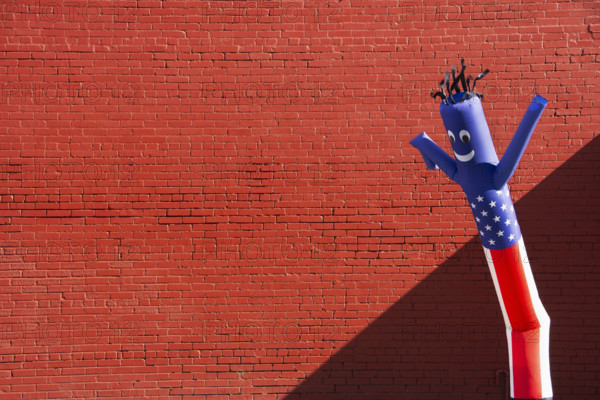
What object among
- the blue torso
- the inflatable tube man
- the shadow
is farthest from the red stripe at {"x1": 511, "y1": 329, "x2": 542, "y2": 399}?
the shadow

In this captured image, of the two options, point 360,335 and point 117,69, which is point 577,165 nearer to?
point 360,335

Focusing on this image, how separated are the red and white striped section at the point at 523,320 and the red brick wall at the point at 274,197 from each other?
1471 mm

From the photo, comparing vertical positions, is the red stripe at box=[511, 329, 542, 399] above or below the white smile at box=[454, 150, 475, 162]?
below

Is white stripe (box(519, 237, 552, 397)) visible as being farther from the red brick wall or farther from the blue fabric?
the red brick wall

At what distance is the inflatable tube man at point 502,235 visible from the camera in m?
3.81

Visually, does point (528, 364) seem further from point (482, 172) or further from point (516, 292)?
point (482, 172)

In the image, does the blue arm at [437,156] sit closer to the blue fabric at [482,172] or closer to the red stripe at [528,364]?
the blue fabric at [482,172]

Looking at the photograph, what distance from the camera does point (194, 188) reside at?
17.8 feet

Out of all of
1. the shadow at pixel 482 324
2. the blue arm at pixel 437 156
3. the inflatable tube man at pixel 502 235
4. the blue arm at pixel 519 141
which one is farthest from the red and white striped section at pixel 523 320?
the shadow at pixel 482 324

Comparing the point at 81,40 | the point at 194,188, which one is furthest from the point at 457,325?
the point at 81,40

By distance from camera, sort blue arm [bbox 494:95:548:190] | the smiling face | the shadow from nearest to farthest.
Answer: blue arm [bbox 494:95:548:190], the smiling face, the shadow

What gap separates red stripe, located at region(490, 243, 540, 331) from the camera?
383cm

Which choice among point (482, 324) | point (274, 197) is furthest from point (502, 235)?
point (274, 197)

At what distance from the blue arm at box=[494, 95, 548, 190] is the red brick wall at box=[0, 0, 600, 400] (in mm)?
1672
